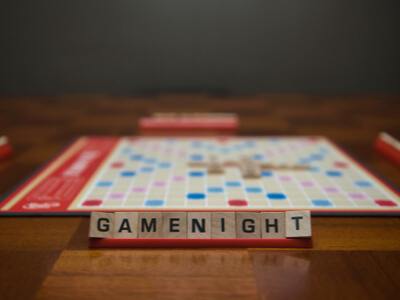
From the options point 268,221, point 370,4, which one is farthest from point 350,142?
point 370,4

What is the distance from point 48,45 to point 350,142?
228cm

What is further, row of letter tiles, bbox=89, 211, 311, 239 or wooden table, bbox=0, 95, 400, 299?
row of letter tiles, bbox=89, 211, 311, 239

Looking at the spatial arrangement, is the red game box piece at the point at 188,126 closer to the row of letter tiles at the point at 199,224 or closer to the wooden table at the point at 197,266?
the wooden table at the point at 197,266

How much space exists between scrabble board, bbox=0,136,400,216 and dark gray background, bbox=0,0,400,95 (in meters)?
1.70

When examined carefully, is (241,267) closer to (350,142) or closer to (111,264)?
(111,264)

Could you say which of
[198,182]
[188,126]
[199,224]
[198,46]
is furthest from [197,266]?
[198,46]

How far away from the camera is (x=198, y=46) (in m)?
3.09

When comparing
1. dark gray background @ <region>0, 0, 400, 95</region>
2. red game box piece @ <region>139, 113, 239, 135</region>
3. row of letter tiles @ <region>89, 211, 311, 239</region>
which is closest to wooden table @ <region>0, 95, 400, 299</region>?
row of letter tiles @ <region>89, 211, 311, 239</region>

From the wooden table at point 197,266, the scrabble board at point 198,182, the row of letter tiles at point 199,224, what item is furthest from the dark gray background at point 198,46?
the row of letter tiles at point 199,224

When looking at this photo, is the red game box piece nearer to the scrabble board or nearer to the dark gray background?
the scrabble board

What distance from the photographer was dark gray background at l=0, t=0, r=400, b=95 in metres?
3.03

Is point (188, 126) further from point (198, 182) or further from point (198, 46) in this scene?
point (198, 46)

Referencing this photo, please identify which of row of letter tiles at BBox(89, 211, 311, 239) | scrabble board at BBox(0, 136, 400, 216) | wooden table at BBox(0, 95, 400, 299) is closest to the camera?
wooden table at BBox(0, 95, 400, 299)

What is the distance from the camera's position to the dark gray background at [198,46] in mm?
3029
